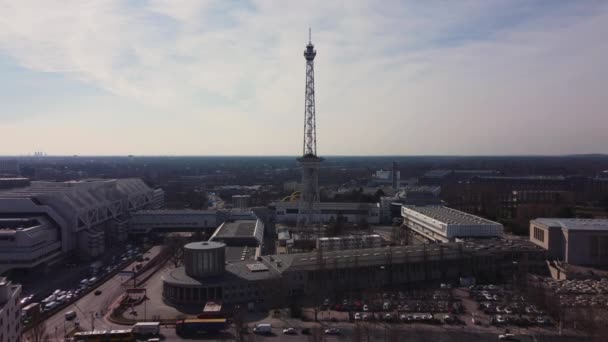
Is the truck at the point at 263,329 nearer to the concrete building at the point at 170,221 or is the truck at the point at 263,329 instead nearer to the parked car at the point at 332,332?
the parked car at the point at 332,332

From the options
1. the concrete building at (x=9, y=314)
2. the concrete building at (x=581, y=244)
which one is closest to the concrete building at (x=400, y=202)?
the concrete building at (x=581, y=244)

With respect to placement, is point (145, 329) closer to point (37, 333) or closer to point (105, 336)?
point (105, 336)

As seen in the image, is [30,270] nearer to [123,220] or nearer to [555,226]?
[123,220]

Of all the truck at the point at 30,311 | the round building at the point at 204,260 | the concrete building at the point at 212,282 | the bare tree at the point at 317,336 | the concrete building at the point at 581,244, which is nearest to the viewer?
the bare tree at the point at 317,336

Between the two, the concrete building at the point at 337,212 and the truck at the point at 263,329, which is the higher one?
the concrete building at the point at 337,212

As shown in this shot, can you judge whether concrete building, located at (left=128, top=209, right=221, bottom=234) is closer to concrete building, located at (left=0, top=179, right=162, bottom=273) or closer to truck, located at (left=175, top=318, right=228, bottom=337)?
concrete building, located at (left=0, top=179, right=162, bottom=273)

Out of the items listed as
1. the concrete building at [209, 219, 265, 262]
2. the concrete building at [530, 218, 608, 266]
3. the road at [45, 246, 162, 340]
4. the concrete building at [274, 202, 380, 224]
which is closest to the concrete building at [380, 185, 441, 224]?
the concrete building at [274, 202, 380, 224]
